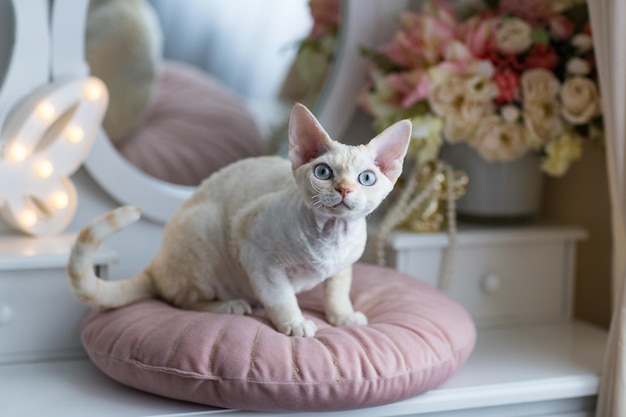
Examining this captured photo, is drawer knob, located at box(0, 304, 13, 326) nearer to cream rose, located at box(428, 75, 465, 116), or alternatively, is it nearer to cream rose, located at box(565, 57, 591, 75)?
cream rose, located at box(428, 75, 465, 116)

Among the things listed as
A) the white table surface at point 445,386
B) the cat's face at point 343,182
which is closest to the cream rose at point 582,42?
the white table surface at point 445,386

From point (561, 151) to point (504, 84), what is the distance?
0.17 meters

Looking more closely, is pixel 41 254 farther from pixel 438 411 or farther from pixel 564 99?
pixel 564 99

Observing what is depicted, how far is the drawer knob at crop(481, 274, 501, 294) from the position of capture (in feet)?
5.37

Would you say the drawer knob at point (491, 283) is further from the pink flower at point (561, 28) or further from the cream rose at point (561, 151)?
the pink flower at point (561, 28)

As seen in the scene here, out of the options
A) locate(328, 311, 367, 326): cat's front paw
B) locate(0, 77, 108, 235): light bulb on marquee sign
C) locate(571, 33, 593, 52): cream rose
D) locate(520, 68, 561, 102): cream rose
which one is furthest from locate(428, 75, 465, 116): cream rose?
locate(0, 77, 108, 235): light bulb on marquee sign

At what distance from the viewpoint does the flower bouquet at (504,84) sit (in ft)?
5.03

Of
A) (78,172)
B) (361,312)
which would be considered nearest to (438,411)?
(361,312)

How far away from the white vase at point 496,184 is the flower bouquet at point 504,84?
0.19 feet

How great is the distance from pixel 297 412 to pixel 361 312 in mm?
247

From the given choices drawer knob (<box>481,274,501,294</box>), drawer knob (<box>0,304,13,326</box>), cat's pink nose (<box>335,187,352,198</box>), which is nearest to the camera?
cat's pink nose (<box>335,187,352,198</box>)

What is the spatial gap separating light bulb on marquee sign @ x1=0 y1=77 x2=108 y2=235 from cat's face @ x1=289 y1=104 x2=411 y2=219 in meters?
0.54

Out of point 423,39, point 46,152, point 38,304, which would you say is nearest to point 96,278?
point 38,304

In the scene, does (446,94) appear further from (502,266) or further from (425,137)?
(502,266)
